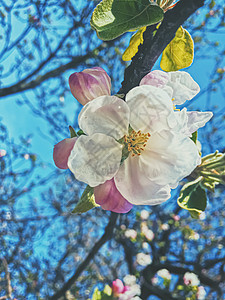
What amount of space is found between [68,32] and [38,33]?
12.7 inches

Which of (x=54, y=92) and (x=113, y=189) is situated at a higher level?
(x=113, y=189)

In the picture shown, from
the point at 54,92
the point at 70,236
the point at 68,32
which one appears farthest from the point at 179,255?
the point at 68,32

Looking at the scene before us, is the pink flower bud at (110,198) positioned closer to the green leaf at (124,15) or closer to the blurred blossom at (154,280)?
the green leaf at (124,15)

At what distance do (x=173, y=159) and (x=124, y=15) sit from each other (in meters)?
0.21

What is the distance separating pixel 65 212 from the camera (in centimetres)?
329

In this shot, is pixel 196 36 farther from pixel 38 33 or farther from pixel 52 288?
pixel 52 288

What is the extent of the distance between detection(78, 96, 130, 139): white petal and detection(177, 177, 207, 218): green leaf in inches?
9.9

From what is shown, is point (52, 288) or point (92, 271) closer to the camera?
point (52, 288)

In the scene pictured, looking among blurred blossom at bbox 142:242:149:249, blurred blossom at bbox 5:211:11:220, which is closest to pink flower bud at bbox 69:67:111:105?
blurred blossom at bbox 5:211:11:220

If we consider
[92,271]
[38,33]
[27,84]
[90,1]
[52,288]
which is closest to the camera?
[27,84]

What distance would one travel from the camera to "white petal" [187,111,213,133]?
0.45m

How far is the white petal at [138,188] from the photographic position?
40 centimetres

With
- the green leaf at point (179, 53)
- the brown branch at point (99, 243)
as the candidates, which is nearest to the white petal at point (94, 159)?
the green leaf at point (179, 53)

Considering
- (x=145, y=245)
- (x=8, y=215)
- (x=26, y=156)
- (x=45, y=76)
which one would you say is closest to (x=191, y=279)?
(x=145, y=245)
